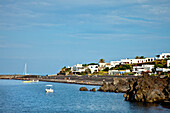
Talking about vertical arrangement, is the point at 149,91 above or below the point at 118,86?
below

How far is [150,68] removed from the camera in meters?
192

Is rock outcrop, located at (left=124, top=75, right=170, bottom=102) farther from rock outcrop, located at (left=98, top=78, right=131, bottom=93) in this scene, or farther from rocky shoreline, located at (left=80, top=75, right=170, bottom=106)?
rock outcrop, located at (left=98, top=78, right=131, bottom=93)

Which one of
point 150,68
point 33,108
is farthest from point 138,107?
point 150,68

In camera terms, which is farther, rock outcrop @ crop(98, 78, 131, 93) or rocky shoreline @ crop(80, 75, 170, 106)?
rock outcrop @ crop(98, 78, 131, 93)

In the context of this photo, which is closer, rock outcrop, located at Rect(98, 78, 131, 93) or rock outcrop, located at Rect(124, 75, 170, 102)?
rock outcrop, located at Rect(124, 75, 170, 102)

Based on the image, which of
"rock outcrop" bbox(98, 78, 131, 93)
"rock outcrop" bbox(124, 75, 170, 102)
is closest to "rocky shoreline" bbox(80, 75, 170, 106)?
"rock outcrop" bbox(124, 75, 170, 102)

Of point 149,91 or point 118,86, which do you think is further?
point 118,86

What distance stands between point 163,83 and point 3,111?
37.5 meters

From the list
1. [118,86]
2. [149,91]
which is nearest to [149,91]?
[149,91]

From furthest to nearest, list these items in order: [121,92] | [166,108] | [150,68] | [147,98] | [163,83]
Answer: [150,68], [121,92], [163,83], [147,98], [166,108]

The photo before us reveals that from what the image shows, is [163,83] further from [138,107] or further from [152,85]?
[138,107]

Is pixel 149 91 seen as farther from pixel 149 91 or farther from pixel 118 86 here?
pixel 118 86

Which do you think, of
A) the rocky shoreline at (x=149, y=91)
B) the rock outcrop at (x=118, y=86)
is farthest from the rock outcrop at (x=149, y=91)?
the rock outcrop at (x=118, y=86)

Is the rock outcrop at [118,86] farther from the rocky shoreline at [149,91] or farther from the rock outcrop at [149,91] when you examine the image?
the rock outcrop at [149,91]
